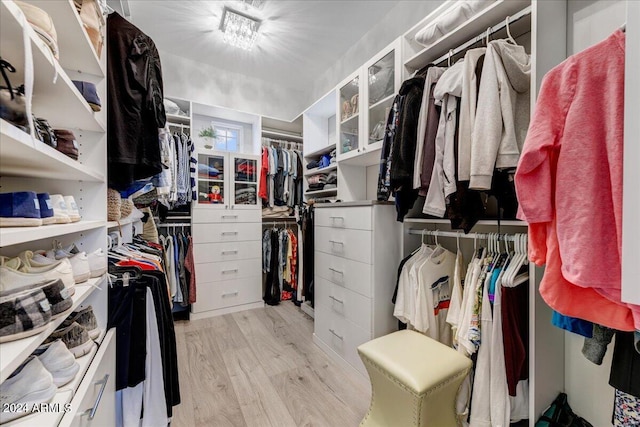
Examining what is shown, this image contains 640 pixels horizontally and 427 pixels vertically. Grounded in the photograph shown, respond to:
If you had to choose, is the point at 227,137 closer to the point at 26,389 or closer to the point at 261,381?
the point at 261,381

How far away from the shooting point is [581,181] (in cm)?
74

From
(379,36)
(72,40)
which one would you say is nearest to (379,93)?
(379,36)

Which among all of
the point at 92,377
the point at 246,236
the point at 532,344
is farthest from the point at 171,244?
the point at 532,344

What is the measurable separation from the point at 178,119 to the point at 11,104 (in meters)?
2.50

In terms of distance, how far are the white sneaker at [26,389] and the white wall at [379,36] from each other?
8.89 ft

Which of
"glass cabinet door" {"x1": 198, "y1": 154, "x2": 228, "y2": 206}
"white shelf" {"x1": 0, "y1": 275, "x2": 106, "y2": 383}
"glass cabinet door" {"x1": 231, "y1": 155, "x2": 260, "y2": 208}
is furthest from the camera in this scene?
"glass cabinet door" {"x1": 231, "y1": 155, "x2": 260, "y2": 208}

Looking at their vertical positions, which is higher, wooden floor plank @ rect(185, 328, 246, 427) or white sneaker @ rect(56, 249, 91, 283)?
white sneaker @ rect(56, 249, 91, 283)

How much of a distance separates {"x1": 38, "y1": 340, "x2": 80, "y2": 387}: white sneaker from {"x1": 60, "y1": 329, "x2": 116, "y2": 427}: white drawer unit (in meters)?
0.04

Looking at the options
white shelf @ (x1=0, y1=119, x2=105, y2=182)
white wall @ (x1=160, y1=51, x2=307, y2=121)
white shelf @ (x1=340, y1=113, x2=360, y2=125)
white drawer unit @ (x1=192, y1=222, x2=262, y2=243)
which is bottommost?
white drawer unit @ (x1=192, y1=222, x2=262, y2=243)

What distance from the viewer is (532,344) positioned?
104 centimetres

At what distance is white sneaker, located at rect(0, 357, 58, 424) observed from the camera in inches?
22.1

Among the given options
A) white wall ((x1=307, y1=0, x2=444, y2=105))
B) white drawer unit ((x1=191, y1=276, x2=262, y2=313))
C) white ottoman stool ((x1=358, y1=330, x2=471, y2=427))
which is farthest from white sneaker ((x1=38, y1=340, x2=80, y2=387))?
white wall ((x1=307, y1=0, x2=444, y2=105))

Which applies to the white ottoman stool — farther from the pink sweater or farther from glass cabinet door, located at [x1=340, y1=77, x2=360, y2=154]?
glass cabinet door, located at [x1=340, y1=77, x2=360, y2=154]

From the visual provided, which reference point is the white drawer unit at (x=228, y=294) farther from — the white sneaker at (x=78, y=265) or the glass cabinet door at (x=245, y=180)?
the white sneaker at (x=78, y=265)
